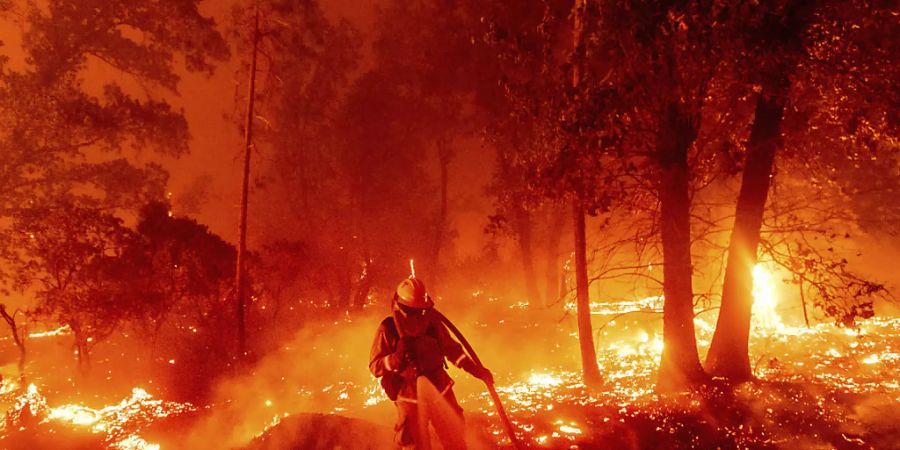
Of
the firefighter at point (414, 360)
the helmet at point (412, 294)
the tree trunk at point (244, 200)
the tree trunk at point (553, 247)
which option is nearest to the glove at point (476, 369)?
the firefighter at point (414, 360)

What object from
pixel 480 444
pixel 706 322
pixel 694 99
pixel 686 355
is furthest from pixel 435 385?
pixel 706 322

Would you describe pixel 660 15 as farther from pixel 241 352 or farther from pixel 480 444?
pixel 241 352

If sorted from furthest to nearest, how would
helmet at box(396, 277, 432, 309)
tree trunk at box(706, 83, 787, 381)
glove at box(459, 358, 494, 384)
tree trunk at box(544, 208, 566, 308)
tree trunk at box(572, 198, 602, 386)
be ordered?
1. tree trunk at box(544, 208, 566, 308)
2. tree trunk at box(572, 198, 602, 386)
3. tree trunk at box(706, 83, 787, 381)
4. glove at box(459, 358, 494, 384)
5. helmet at box(396, 277, 432, 309)

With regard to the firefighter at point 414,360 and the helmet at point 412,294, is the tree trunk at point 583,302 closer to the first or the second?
the firefighter at point 414,360

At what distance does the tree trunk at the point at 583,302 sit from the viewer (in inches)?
427

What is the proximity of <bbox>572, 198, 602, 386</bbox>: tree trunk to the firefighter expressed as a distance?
4970mm

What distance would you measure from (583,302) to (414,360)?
226 inches

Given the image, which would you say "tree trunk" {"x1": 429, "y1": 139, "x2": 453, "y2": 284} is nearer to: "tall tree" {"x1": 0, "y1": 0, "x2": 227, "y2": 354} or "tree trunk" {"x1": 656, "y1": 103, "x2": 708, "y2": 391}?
"tall tree" {"x1": 0, "y1": 0, "x2": 227, "y2": 354}

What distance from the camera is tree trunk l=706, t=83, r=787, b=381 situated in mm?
9609

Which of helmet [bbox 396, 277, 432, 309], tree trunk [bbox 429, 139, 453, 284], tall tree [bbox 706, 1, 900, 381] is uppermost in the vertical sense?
tree trunk [bbox 429, 139, 453, 284]

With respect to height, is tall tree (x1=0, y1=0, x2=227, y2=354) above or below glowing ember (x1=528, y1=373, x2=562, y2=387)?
above

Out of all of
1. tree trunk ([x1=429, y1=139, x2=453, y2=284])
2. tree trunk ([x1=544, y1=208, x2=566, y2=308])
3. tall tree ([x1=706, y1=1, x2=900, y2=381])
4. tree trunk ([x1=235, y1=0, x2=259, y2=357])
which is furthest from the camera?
tree trunk ([x1=429, y1=139, x2=453, y2=284])

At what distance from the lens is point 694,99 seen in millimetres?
9172

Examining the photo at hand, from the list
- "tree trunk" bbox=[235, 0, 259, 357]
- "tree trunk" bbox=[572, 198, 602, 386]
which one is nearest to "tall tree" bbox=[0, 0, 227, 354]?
"tree trunk" bbox=[235, 0, 259, 357]
